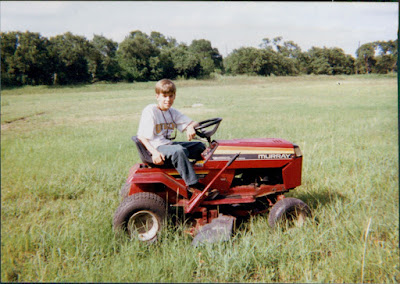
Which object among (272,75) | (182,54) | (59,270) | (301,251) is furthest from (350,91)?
(59,270)

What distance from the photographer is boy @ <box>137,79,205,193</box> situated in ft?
8.87

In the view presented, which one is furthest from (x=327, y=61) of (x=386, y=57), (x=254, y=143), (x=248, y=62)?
(x=254, y=143)

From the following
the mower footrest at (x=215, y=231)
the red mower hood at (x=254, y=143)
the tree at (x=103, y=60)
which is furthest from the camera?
the tree at (x=103, y=60)

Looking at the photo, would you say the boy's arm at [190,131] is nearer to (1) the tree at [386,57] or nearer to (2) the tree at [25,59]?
(2) the tree at [25,59]

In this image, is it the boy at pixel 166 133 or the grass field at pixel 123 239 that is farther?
the boy at pixel 166 133

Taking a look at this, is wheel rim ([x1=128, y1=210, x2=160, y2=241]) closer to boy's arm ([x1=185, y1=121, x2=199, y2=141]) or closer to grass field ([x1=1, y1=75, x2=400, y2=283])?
grass field ([x1=1, y1=75, x2=400, y2=283])

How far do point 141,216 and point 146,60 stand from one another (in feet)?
7.45

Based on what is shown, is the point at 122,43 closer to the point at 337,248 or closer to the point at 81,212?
the point at 81,212

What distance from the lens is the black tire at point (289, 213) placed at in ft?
9.57

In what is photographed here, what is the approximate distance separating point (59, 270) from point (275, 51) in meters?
4.68

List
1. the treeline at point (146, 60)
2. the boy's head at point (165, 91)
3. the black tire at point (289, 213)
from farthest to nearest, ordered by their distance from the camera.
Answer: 1. the black tire at point (289, 213)
2. the boy's head at point (165, 91)
3. the treeline at point (146, 60)

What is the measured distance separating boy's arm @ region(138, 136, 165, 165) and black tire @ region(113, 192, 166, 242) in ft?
1.13

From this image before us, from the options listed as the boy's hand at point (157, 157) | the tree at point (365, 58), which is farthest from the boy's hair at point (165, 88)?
the tree at point (365, 58)

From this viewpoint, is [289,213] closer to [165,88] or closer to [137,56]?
[165,88]
